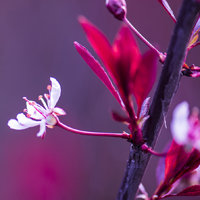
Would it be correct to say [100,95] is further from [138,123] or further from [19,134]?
[138,123]

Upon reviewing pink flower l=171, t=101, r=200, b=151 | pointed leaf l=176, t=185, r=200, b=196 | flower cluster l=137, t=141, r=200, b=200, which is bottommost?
pointed leaf l=176, t=185, r=200, b=196

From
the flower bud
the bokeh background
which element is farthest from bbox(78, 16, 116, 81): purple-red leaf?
the bokeh background

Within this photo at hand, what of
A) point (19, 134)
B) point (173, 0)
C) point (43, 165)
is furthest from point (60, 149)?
point (173, 0)

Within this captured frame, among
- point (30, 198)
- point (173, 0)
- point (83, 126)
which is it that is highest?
point (173, 0)

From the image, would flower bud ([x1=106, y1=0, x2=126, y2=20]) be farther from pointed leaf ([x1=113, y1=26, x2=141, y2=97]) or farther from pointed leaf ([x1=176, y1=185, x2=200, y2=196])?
pointed leaf ([x1=176, y1=185, x2=200, y2=196])

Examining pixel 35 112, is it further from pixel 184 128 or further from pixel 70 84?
pixel 70 84

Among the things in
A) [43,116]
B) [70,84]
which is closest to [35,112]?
[43,116]
